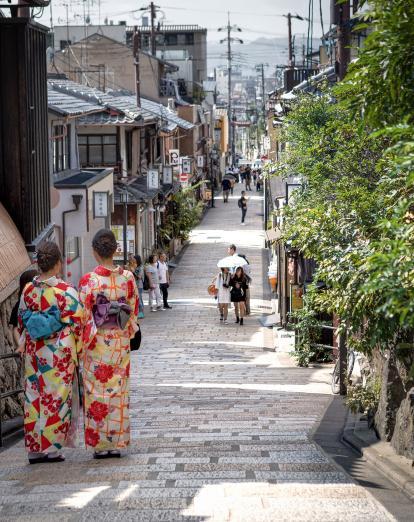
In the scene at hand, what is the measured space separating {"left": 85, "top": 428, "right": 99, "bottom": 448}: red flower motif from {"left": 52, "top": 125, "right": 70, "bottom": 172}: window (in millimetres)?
18258

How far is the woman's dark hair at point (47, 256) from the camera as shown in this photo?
8.23 metres

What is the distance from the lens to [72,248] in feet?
92.6

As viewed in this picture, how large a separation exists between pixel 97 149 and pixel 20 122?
2299cm

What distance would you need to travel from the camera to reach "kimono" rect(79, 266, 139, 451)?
845cm

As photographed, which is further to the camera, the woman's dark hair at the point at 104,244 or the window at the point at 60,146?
the window at the point at 60,146

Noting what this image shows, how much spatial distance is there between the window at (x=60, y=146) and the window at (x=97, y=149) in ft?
20.8

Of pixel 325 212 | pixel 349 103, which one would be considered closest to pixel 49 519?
pixel 349 103

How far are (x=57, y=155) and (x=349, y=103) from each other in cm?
2061

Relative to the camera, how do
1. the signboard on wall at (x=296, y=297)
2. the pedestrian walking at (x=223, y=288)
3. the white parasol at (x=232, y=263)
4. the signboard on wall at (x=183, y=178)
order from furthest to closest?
the signboard on wall at (x=183, y=178) → the pedestrian walking at (x=223, y=288) → the white parasol at (x=232, y=263) → the signboard on wall at (x=296, y=297)

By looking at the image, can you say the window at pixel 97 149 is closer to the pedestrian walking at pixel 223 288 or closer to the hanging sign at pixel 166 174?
the hanging sign at pixel 166 174

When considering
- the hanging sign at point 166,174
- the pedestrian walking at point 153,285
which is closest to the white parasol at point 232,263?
the pedestrian walking at point 153,285

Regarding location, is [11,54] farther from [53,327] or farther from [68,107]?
[68,107]

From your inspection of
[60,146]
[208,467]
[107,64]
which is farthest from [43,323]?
[107,64]

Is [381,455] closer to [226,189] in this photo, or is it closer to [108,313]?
[108,313]
